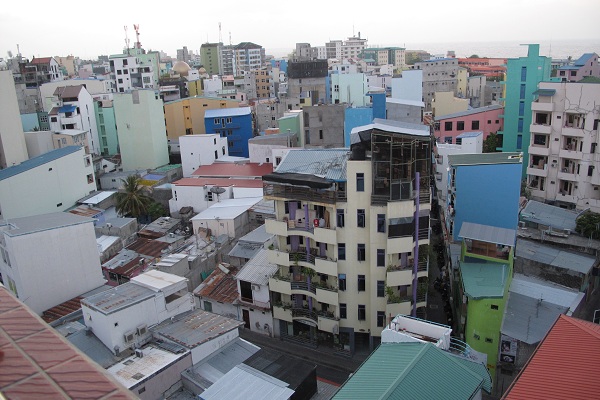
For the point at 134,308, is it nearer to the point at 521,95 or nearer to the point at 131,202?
the point at 131,202

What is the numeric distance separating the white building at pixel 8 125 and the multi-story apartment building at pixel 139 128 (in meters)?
12.2


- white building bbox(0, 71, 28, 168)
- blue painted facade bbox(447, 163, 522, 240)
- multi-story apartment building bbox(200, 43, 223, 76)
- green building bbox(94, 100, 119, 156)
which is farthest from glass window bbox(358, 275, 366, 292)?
multi-story apartment building bbox(200, 43, 223, 76)

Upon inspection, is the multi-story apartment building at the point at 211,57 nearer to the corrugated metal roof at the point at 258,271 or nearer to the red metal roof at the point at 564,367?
the corrugated metal roof at the point at 258,271

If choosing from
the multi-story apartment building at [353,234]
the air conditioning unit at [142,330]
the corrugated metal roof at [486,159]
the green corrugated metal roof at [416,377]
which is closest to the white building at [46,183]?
the air conditioning unit at [142,330]

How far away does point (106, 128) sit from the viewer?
57.3 meters

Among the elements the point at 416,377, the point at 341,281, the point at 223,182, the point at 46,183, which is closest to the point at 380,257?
the point at 341,281

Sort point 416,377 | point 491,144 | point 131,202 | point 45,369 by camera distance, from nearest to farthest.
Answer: point 45,369, point 416,377, point 131,202, point 491,144

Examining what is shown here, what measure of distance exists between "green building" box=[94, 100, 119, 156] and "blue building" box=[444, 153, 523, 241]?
4338 cm

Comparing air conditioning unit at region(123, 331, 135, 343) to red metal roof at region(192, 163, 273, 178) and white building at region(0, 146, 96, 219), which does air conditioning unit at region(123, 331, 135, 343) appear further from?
red metal roof at region(192, 163, 273, 178)

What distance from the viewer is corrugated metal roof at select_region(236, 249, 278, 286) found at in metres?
24.9

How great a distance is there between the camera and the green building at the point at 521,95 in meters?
41.1

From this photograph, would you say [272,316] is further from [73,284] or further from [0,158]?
[0,158]

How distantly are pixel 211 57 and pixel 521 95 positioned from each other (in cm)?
10277

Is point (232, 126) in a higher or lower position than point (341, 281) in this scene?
higher
